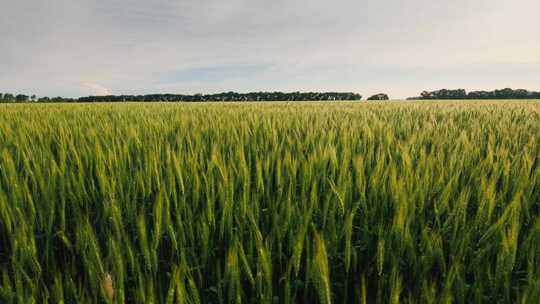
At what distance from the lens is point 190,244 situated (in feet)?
2.26

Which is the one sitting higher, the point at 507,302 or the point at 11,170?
the point at 11,170

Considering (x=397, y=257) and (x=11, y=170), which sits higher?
(x=11, y=170)

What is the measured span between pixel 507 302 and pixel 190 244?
58 centimetres

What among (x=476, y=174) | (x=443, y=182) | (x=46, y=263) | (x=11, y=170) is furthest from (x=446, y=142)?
(x=11, y=170)

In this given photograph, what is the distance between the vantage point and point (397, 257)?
585 mm

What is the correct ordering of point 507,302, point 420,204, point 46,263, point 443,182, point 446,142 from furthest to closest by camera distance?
point 446,142
point 443,182
point 420,204
point 46,263
point 507,302

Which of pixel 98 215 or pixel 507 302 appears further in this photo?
pixel 98 215

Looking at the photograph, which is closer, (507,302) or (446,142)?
(507,302)

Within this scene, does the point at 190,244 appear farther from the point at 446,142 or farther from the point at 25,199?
the point at 446,142

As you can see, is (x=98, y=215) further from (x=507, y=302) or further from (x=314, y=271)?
(x=507, y=302)

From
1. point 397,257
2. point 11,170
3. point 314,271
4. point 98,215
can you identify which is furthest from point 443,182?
point 11,170

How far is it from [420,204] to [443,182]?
19 centimetres

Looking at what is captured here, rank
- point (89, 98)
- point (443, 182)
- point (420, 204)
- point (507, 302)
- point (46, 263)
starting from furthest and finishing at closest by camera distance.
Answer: point (89, 98) < point (443, 182) < point (420, 204) < point (46, 263) < point (507, 302)

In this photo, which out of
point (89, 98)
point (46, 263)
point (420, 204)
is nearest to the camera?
point (46, 263)
